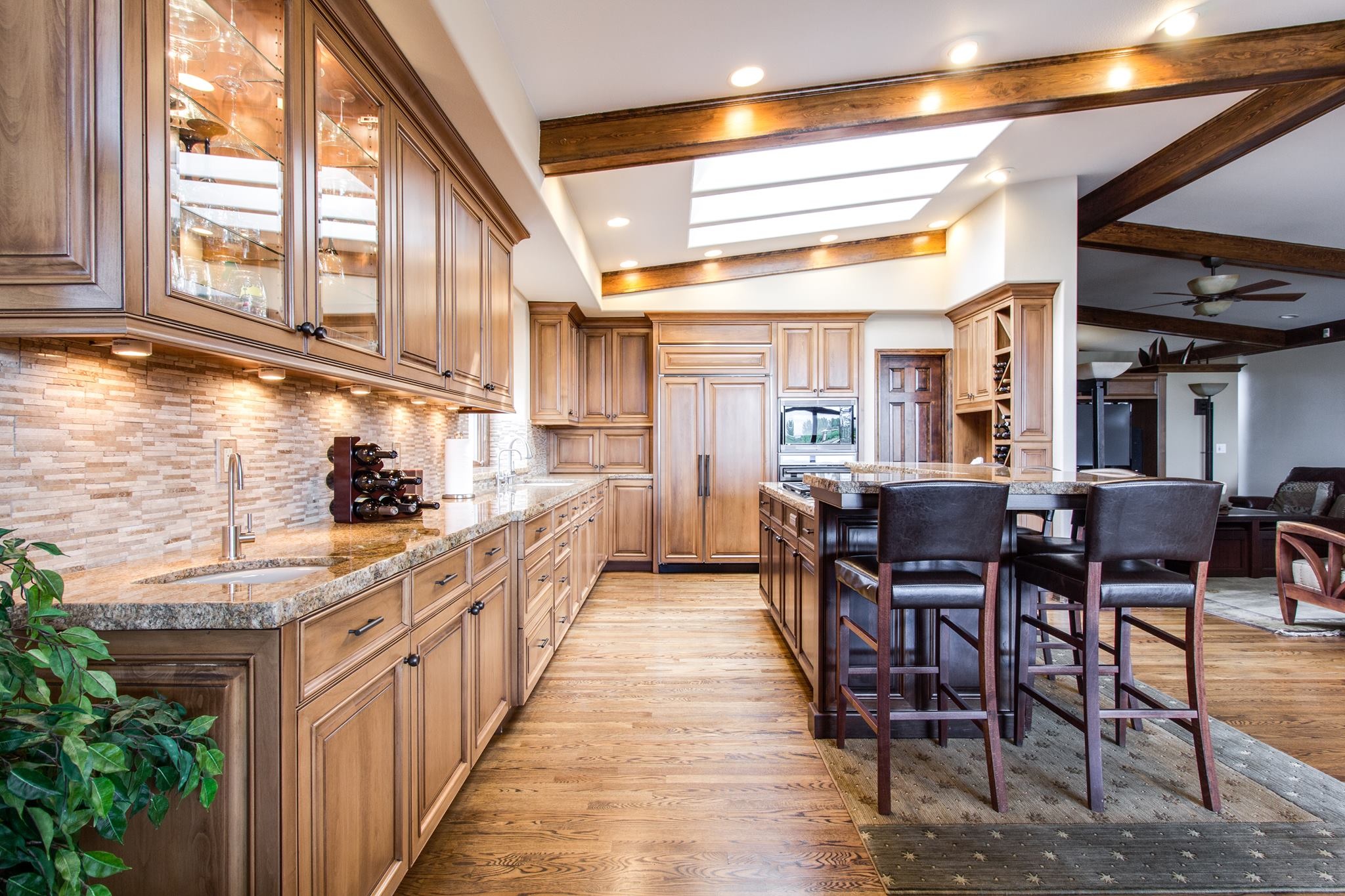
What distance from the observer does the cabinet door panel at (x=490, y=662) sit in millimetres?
2111

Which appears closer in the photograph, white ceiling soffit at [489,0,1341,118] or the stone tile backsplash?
the stone tile backsplash

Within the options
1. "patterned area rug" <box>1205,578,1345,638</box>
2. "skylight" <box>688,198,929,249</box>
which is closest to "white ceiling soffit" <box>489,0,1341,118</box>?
"skylight" <box>688,198,929,249</box>

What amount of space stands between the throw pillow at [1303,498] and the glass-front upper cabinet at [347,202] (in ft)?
25.0

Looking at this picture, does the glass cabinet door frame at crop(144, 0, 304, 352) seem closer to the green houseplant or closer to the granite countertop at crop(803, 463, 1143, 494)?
the green houseplant

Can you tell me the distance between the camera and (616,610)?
449 centimetres

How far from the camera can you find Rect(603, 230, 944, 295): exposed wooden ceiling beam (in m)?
5.59

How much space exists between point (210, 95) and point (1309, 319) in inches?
421

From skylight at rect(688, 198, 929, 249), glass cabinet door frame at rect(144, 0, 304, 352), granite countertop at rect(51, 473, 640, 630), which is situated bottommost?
granite countertop at rect(51, 473, 640, 630)

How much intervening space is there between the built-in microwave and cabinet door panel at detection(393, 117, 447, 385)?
3.81m

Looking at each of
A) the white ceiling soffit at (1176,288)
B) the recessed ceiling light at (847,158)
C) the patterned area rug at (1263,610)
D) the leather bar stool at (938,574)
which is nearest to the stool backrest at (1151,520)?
the leather bar stool at (938,574)

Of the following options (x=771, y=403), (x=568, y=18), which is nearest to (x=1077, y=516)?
(x=771, y=403)

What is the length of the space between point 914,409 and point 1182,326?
4.87 m

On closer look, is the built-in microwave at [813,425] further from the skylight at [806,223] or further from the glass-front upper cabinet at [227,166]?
the glass-front upper cabinet at [227,166]

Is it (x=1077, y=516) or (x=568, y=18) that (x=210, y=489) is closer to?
(x=568, y=18)
